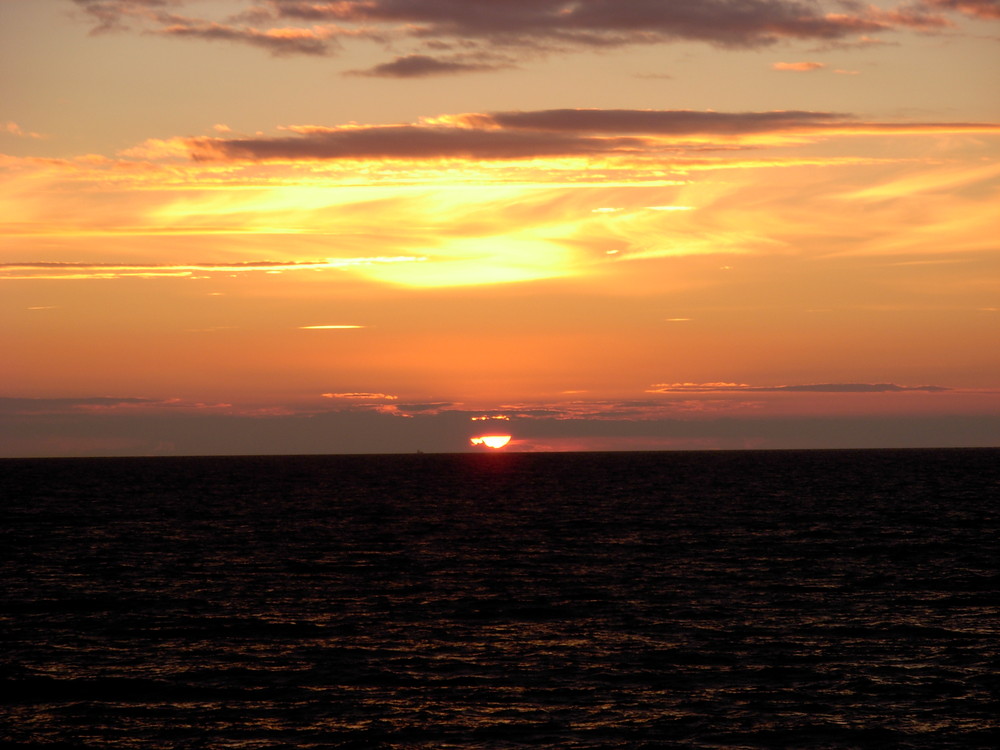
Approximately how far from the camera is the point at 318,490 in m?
137

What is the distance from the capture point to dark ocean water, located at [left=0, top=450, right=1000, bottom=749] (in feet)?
82.8

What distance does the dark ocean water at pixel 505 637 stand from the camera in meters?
25.2

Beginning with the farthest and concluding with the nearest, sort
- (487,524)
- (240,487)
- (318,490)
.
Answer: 1. (240,487)
2. (318,490)
3. (487,524)

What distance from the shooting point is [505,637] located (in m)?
34.7

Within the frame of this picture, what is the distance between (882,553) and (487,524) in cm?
2901

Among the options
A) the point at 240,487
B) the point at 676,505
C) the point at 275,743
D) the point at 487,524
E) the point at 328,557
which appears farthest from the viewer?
the point at 240,487

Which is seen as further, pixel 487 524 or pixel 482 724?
pixel 487 524

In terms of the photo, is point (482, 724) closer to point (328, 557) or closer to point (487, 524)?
point (328, 557)

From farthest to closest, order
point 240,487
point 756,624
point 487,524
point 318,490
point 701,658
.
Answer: point 240,487
point 318,490
point 487,524
point 756,624
point 701,658

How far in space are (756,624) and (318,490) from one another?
105 m

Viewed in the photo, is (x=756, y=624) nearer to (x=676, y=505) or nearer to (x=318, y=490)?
(x=676, y=505)

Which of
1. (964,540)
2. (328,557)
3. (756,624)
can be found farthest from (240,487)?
(756,624)

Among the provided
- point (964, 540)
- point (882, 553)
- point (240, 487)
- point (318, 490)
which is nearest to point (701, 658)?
point (882, 553)

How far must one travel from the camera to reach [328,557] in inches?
2250
